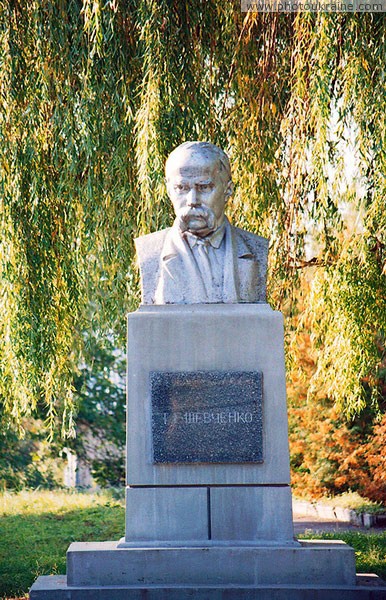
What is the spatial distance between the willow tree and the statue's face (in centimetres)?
96

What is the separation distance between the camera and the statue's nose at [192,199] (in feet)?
21.4

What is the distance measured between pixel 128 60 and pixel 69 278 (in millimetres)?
1708

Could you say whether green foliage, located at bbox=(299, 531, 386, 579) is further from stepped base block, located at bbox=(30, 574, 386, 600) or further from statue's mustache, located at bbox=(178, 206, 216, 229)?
statue's mustache, located at bbox=(178, 206, 216, 229)

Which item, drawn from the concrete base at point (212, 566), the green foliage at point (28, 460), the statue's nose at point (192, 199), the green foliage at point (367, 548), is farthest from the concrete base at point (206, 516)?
the green foliage at point (28, 460)

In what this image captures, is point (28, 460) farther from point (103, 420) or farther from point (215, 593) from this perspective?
point (215, 593)

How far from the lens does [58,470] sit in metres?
20.0

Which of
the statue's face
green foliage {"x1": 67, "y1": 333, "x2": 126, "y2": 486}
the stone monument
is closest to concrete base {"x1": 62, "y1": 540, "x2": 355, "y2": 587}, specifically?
the stone monument

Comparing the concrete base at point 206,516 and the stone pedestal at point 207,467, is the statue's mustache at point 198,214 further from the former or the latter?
the concrete base at point 206,516

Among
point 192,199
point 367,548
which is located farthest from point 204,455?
point 367,548

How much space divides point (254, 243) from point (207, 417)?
1.17m

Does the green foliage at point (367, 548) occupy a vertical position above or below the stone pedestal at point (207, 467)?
below

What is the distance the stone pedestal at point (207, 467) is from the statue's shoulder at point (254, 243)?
39 centimetres

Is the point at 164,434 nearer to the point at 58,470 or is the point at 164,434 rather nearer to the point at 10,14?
the point at 10,14

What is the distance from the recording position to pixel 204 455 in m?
6.30
